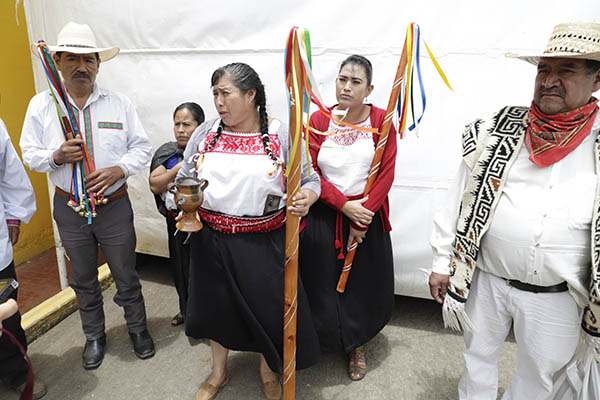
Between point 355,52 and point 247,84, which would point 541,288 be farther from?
point 355,52

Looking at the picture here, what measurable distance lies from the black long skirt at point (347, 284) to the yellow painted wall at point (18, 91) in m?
3.48

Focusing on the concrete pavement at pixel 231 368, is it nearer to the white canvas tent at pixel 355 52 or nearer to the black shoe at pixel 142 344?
the black shoe at pixel 142 344

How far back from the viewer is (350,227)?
8.07 feet

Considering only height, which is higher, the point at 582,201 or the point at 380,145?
the point at 380,145

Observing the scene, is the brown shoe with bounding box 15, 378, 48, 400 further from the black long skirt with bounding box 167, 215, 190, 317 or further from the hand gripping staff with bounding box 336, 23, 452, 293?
the hand gripping staff with bounding box 336, 23, 452, 293

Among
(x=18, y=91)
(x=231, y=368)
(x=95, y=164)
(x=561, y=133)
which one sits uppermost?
(x=18, y=91)

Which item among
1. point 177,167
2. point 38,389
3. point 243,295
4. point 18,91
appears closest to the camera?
point 243,295

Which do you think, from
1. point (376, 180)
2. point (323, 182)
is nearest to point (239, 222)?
point (323, 182)

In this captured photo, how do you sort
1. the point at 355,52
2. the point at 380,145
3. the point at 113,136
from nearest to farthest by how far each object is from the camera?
the point at 380,145 < the point at 113,136 < the point at 355,52

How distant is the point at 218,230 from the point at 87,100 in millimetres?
1237

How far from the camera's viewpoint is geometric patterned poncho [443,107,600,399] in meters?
1.75

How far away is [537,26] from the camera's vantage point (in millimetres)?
2645

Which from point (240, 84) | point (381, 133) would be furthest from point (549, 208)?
point (240, 84)

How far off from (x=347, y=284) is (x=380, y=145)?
2.90ft
